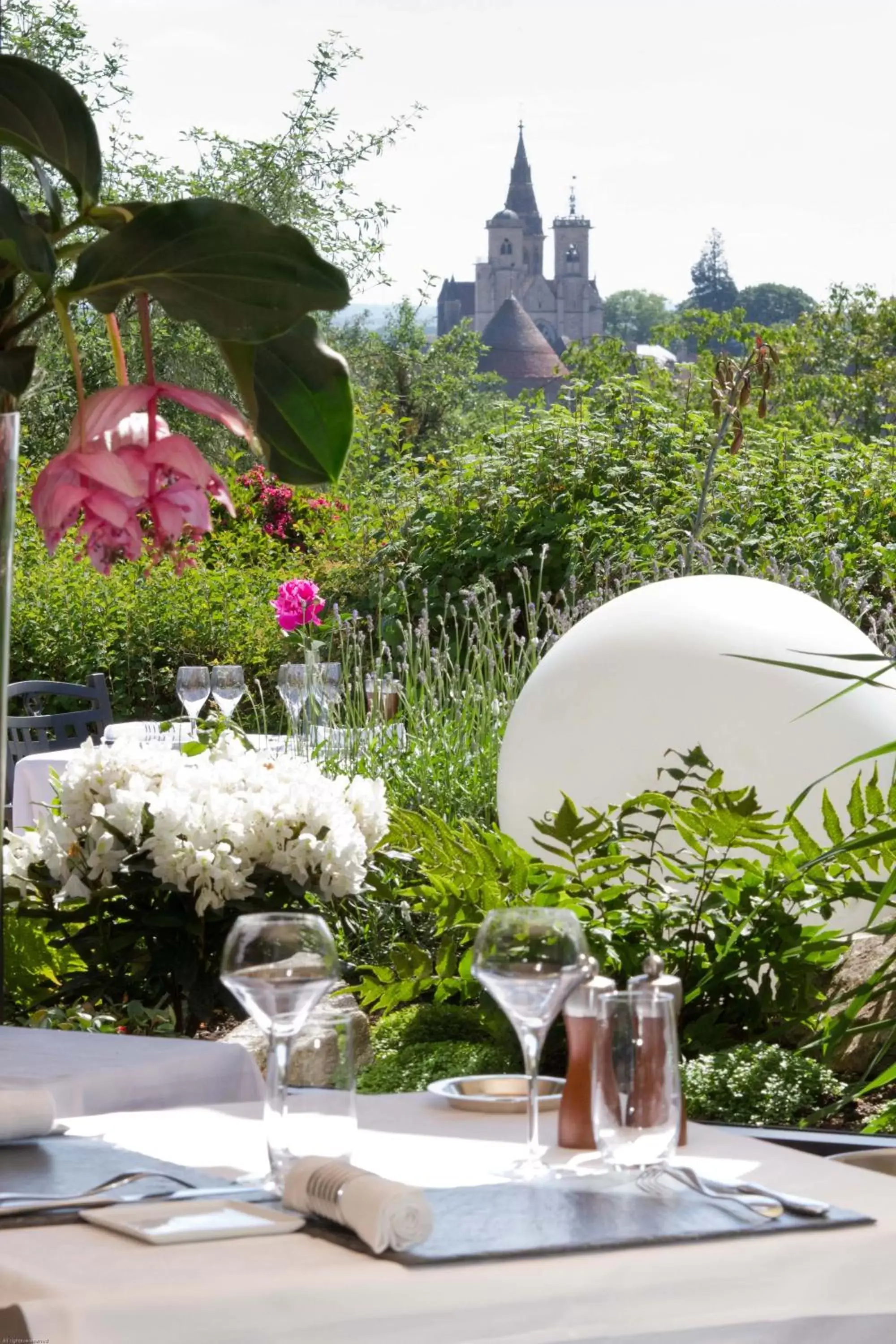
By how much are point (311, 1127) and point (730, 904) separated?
5.80ft

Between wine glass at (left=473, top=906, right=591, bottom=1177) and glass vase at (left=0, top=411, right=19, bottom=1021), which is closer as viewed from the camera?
glass vase at (left=0, top=411, right=19, bottom=1021)

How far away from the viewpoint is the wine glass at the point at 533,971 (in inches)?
52.1

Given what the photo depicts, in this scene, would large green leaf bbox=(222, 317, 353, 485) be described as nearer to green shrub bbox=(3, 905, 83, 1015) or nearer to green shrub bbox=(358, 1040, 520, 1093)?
green shrub bbox=(358, 1040, 520, 1093)

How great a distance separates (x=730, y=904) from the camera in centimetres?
287

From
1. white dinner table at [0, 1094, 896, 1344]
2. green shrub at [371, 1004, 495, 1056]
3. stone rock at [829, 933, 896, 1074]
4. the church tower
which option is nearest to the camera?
white dinner table at [0, 1094, 896, 1344]

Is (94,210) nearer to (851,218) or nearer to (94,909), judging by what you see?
(94,909)

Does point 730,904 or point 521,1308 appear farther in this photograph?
point 730,904

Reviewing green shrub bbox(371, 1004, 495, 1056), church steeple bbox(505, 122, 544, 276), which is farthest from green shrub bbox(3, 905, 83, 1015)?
church steeple bbox(505, 122, 544, 276)

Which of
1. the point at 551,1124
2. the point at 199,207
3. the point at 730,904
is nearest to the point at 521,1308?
the point at 551,1124

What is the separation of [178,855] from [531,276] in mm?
109747

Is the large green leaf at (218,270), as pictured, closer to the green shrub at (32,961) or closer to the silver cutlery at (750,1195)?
the silver cutlery at (750,1195)

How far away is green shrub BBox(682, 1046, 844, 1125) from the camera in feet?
8.41

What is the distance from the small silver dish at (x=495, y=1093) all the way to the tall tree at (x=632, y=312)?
386 feet

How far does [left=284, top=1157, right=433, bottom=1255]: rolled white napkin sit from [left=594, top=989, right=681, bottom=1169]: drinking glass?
0.17 m
